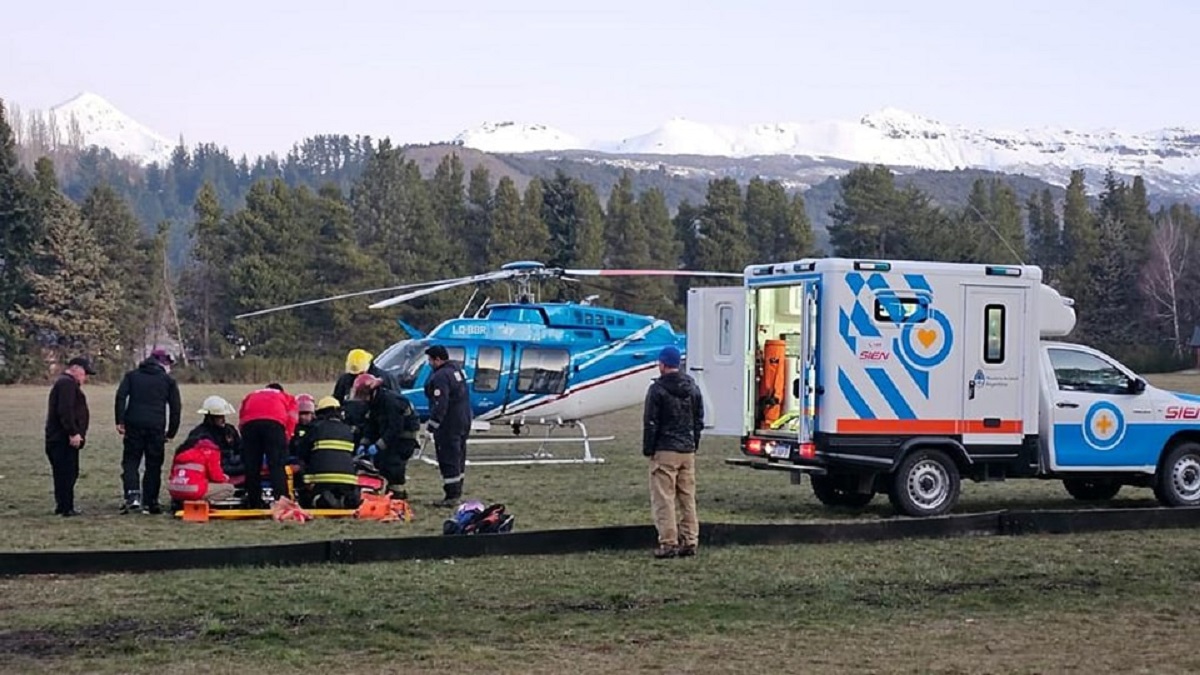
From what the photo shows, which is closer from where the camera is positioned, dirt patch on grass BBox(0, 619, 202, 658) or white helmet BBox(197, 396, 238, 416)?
dirt patch on grass BBox(0, 619, 202, 658)

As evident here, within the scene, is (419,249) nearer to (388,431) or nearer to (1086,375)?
(388,431)

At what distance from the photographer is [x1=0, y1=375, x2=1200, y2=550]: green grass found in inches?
533

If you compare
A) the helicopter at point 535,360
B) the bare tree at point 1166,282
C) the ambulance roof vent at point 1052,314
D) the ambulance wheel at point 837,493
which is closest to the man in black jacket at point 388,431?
the ambulance wheel at point 837,493

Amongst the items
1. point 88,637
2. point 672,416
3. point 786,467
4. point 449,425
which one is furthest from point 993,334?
point 88,637

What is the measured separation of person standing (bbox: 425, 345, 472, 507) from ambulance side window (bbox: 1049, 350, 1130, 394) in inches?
243

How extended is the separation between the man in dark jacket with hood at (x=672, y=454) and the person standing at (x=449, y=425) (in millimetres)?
4423

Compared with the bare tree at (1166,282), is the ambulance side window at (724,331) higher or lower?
lower

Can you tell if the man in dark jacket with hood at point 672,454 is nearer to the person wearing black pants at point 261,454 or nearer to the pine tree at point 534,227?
the person wearing black pants at point 261,454

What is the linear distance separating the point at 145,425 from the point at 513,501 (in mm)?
3971

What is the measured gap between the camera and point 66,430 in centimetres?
1484

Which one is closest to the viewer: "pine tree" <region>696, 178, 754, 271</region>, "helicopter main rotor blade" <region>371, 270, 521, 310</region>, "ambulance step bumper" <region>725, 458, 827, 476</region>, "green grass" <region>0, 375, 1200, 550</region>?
"green grass" <region>0, 375, 1200, 550</region>

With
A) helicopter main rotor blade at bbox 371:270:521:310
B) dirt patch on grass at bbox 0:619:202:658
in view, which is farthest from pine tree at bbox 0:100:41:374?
dirt patch on grass at bbox 0:619:202:658

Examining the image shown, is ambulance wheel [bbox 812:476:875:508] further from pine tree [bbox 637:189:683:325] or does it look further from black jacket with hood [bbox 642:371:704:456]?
pine tree [bbox 637:189:683:325]

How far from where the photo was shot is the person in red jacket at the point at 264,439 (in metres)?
14.5
